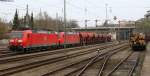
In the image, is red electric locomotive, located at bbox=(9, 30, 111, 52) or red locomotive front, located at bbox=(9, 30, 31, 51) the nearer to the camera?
red locomotive front, located at bbox=(9, 30, 31, 51)

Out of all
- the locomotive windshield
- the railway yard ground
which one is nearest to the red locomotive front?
the locomotive windshield

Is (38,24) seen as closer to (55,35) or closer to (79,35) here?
(79,35)

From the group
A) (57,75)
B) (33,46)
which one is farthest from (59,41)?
(57,75)

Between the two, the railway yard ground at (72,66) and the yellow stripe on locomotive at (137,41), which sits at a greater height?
the yellow stripe on locomotive at (137,41)

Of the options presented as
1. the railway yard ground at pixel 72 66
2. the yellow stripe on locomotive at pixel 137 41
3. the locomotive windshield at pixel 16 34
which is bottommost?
the railway yard ground at pixel 72 66

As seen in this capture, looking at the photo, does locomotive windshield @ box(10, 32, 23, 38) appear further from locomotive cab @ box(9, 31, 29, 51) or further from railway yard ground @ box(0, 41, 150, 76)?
railway yard ground @ box(0, 41, 150, 76)

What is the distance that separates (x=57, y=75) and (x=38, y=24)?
96.1 metres

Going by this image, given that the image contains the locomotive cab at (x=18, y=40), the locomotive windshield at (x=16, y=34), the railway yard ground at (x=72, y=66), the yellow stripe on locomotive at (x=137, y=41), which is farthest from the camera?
the yellow stripe on locomotive at (x=137, y=41)

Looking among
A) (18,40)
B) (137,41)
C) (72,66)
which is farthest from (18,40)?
(137,41)

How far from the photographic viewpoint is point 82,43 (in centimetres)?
6762

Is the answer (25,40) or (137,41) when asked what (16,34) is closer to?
(25,40)

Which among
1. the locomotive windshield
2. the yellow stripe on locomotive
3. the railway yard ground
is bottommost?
the railway yard ground

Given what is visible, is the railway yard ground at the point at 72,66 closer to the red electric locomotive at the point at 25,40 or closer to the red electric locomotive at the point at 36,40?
the red electric locomotive at the point at 25,40

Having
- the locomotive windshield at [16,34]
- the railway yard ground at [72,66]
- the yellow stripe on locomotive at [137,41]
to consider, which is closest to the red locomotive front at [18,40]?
the locomotive windshield at [16,34]
